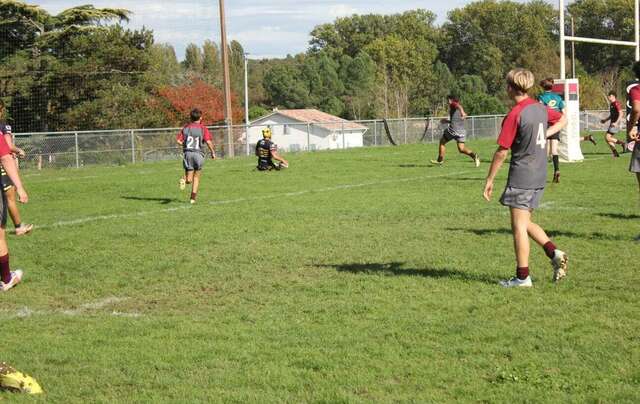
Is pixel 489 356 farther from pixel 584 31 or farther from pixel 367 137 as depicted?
pixel 584 31

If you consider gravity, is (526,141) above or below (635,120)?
below

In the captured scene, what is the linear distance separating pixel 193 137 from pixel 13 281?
7.79m

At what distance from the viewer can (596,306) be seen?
6.68 m

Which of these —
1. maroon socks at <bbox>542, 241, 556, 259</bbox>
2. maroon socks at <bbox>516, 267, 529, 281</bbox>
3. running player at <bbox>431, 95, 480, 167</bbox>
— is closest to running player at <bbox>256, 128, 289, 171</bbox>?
running player at <bbox>431, 95, 480, 167</bbox>

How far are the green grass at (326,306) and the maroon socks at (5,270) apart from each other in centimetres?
28

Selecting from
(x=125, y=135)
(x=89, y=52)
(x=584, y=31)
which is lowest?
(x=125, y=135)

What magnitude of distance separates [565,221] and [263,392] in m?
7.67

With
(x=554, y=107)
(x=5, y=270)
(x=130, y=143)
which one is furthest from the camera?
(x=130, y=143)

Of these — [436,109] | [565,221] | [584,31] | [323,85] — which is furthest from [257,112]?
[565,221]

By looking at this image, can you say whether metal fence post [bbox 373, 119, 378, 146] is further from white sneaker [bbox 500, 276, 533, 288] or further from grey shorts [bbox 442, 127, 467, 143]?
white sneaker [bbox 500, 276, 533, 288]

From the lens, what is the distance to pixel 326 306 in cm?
705

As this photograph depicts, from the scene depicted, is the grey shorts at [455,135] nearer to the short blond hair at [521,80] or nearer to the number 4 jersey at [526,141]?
the number 4 jersey at [526,141]

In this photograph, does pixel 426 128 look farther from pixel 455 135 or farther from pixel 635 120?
pixel 635 120

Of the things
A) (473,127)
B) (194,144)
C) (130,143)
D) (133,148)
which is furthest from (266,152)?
(473,127)
